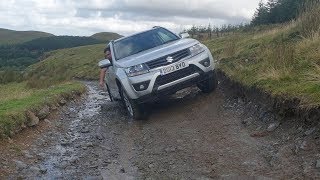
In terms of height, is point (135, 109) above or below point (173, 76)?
below

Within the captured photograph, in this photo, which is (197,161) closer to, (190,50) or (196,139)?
(196,139)

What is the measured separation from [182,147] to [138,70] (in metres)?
2.60

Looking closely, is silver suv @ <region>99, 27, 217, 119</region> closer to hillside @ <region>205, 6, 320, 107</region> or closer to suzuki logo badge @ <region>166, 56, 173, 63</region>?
suzuki logo badge @ <region>166, 56, 173, 63</region>

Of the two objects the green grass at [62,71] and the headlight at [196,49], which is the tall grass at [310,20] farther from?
the green grass at [62,71]

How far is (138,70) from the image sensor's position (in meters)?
8.73

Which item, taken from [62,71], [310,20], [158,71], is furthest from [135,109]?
[62,71]

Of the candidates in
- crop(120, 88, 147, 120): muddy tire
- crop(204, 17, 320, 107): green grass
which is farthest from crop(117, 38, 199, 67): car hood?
crop(204, 17, 320, 107): green grass

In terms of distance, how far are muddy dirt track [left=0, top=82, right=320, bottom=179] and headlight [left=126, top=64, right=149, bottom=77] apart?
108cm

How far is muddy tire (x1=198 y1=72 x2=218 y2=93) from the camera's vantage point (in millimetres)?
9961

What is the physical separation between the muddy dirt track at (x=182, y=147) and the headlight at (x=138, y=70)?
1080 millimetres

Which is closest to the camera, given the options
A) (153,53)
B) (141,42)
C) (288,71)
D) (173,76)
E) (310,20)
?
(288,71)

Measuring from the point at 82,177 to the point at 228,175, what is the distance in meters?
1.96

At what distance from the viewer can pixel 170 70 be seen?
8.70m

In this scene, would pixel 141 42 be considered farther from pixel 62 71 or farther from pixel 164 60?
pixel 62 71
